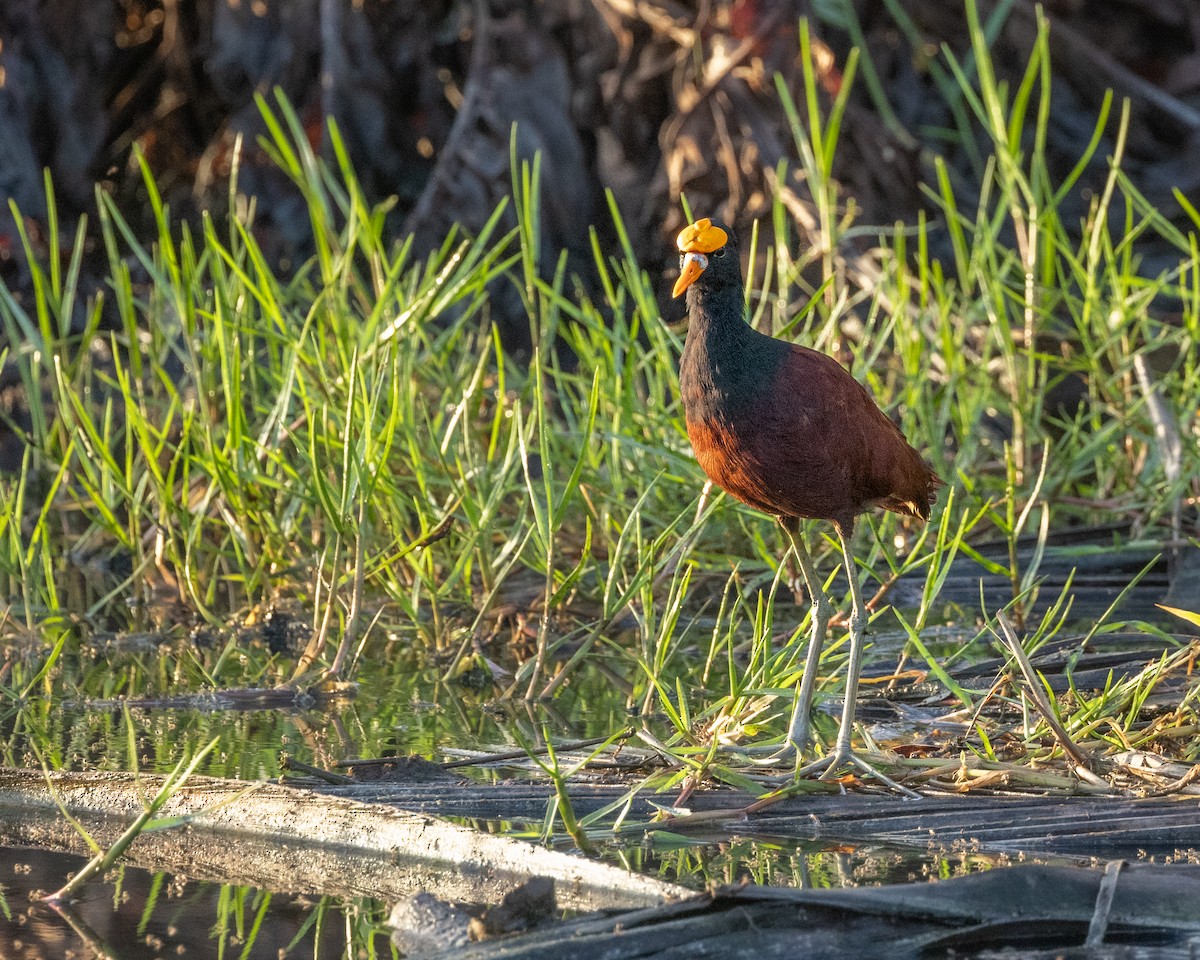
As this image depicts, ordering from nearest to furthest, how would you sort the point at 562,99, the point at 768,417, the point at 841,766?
the point at 841,766
the point at 768,417
the point at 562,99

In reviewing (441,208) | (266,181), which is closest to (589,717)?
(441,208)

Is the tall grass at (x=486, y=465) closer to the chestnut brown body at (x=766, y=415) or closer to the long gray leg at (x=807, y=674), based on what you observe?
the long gray leg at (x=807, y=674)

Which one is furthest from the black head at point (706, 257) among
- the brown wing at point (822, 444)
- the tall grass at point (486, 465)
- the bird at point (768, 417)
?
the tall grass at point (486, 465)

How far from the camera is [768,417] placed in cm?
291

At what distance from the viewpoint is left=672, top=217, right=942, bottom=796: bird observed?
9.55 ft

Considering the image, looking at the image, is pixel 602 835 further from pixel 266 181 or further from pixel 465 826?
pixel 266 181

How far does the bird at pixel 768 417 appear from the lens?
9.55ft

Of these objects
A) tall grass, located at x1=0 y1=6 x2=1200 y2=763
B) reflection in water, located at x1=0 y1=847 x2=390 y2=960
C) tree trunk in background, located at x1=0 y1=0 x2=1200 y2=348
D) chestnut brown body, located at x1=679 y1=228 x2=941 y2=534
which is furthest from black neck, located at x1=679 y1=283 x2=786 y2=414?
tree trunk in background, located at x1=0 y1=0 x2=1200 y2=348

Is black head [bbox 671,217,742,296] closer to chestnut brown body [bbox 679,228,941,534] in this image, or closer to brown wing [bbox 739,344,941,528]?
chestnut brown body [bbox 679,228,941,534]

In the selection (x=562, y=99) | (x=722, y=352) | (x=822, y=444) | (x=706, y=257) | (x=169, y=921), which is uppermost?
(x=706, y=257)

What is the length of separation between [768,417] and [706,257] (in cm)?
32

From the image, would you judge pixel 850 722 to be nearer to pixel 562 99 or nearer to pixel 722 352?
pixel 722 352

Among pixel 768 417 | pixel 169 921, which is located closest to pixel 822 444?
pixel 768 417

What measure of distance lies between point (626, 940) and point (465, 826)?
56 cm
